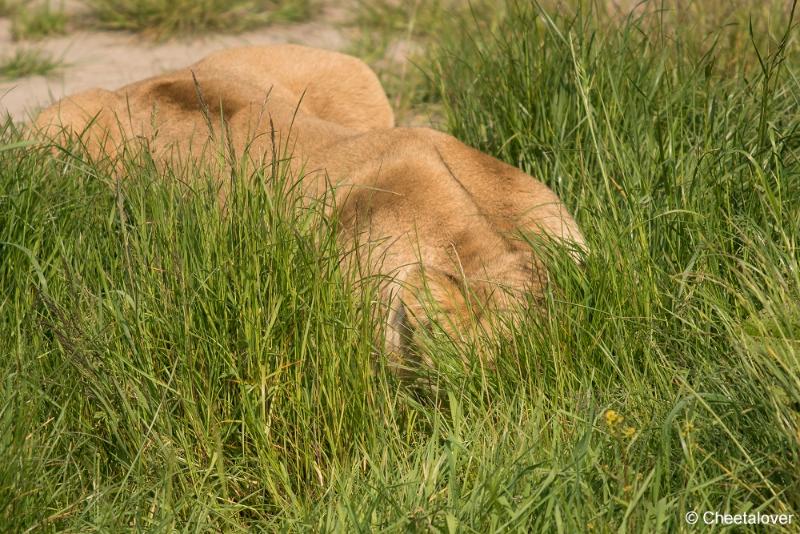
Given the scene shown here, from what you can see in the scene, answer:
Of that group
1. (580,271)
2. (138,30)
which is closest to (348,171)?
(580,271)

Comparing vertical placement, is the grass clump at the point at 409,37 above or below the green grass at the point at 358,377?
below

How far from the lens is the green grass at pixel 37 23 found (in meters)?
6.29

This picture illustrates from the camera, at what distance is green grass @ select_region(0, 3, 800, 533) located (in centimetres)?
219

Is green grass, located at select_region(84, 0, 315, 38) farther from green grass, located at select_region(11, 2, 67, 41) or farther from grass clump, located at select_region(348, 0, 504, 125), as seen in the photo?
grass clump, located at select_region(348, 0, 504, 125)

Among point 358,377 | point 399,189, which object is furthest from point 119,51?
point 358,377

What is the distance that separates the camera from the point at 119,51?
6242 mm

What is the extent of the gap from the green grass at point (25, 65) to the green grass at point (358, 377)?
8.77ft

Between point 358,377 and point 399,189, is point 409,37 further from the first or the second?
point 358,377

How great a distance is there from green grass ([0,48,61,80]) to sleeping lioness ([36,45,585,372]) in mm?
1488

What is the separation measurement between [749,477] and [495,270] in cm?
106

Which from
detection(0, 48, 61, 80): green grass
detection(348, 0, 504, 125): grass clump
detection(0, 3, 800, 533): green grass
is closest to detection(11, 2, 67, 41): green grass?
detection(0, 48, 61, 80): green grass

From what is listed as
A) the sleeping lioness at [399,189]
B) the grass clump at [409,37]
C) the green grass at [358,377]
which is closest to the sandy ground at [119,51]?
the grass clump at [409,37]

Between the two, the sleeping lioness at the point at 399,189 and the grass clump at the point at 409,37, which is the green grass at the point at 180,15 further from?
the sleeping lioness at the point at 399,189

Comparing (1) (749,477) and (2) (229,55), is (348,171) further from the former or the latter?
(1) (749,477)
